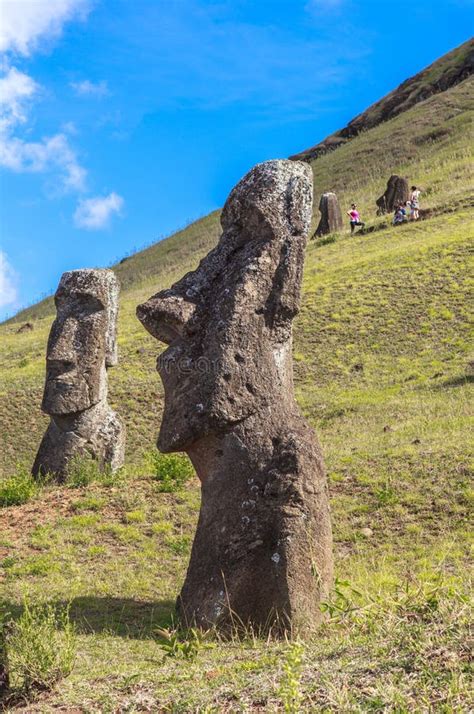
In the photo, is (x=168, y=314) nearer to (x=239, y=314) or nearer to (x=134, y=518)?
(x=239, y=314)

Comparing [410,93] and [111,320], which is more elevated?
[410,93]

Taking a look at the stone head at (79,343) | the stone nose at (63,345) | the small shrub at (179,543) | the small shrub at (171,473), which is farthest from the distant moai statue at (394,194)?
the small shrub at (179,543)

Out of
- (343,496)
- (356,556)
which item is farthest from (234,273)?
(343,496)

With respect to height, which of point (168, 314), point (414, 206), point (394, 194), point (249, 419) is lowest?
point (249, 419)

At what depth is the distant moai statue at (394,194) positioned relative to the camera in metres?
45.9

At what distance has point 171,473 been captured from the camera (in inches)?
532

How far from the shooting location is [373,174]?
68.8m

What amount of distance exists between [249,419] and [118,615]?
93.6 inches

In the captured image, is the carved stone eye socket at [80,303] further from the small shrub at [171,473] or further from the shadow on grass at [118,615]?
the shadow on grass at [118,615]

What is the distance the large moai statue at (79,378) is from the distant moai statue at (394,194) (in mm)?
33152

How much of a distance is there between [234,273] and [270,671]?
3.91m

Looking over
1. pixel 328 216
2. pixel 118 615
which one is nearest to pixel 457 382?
pixel 118 615

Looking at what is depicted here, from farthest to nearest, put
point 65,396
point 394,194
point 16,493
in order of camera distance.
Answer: point 394,194 → point 65,396 → point 16,493

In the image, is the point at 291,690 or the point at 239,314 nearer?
the point at 291,690
